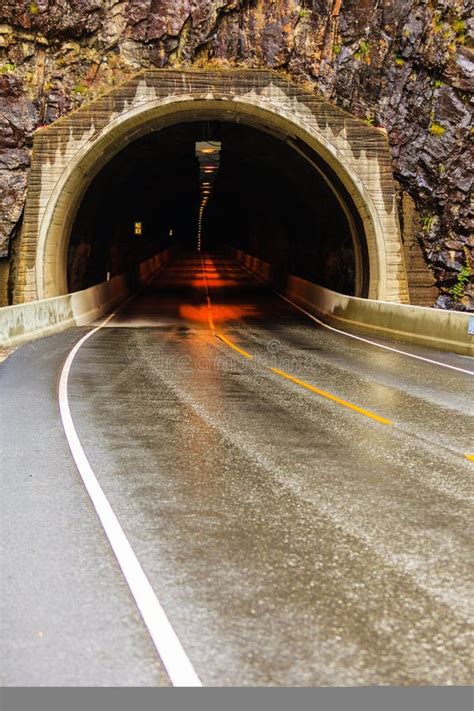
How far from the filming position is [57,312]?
22.1 metres

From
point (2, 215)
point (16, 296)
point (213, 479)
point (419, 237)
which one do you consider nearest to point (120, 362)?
point (213, 479)

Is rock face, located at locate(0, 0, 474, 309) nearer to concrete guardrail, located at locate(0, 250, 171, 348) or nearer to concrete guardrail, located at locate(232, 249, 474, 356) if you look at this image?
concrete guardrail, located at locate(0, 250, 171, 348)

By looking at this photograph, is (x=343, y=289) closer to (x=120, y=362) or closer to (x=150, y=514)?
(x=120, y=362)

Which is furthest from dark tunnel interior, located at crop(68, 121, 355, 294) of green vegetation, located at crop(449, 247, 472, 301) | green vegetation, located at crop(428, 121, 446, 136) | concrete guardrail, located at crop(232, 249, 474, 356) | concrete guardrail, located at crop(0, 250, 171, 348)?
green vegetation, located at crop(449, 247, 472, 301)

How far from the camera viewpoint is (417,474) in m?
6.90

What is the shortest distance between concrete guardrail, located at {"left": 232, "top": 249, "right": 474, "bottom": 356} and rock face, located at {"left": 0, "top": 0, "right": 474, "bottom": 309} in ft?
17.6

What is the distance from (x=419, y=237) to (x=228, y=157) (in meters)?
11.2

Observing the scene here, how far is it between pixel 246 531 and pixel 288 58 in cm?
2328

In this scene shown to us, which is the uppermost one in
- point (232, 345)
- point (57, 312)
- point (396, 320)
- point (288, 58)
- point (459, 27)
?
point (459, 27)

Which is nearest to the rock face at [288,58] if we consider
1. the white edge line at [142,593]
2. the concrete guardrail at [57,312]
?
the concrete guardrail at [57,312]

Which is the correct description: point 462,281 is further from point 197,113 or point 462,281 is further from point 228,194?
point 228,194

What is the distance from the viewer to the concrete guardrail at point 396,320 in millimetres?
17734
